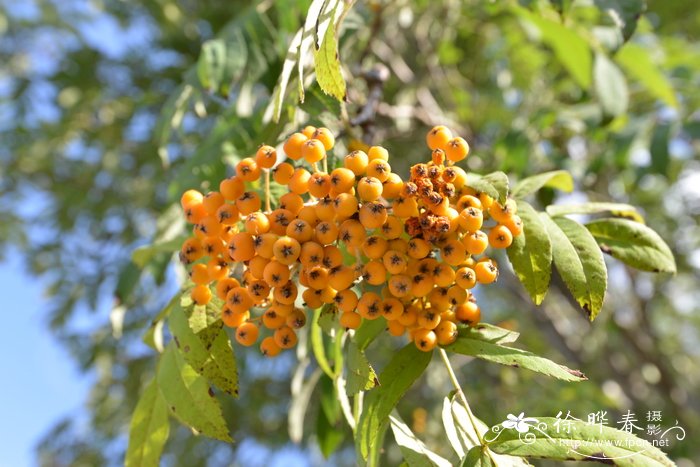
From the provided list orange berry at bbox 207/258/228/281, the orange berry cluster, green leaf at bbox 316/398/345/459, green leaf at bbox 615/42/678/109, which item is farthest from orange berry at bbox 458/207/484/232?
green leaf at bbox 615/42/678/109

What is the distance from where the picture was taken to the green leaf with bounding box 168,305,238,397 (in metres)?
1.21

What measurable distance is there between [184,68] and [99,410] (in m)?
3.27

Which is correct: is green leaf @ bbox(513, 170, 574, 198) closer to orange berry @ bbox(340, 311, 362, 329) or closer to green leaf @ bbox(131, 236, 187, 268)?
orange berry @ bbox(340, 311, 362, 329)

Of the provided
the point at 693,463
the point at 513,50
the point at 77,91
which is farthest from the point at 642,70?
the point at 77,91

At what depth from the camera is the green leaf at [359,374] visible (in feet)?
3.59

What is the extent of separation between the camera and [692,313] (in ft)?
28.7

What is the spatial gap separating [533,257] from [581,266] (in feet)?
0.32

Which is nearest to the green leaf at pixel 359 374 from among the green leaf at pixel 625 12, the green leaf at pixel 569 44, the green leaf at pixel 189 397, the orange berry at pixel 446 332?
the orange berry at pixel 446 332

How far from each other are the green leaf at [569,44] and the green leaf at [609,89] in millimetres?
86

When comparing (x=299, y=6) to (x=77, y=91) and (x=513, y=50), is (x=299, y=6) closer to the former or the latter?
(x=513, y=50)

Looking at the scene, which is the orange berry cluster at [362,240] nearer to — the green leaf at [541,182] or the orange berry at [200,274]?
the orange berry at [200,274]

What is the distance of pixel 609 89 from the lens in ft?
7.64

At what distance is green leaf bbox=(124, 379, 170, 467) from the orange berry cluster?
14.8 inches

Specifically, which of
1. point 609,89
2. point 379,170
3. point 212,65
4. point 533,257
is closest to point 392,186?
point 379,170
